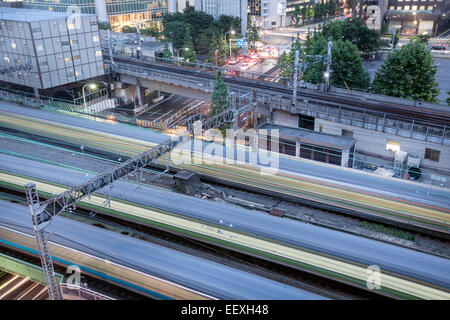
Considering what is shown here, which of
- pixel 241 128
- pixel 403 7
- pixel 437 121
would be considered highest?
pixel 403 7

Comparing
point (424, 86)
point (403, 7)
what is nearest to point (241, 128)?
point (424, 86)

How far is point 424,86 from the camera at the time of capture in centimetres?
3130

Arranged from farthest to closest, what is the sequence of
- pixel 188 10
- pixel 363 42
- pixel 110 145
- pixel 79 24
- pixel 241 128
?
pixel 188 10 → pixel 363 42 → pixel 79 24 → pixel 241 128 → pixel 110 145

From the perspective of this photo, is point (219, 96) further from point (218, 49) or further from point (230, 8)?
point (230, 8)

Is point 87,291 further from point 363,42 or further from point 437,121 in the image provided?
point 363,42

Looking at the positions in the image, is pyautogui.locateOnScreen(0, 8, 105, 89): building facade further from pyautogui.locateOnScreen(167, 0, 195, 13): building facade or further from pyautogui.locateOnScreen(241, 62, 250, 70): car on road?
pyautogui.locateOnScreen(167, 0, 195, 13): building facade

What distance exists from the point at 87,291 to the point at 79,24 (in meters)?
30.8

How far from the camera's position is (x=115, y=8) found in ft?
247

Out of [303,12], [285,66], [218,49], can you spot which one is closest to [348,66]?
[285,66]

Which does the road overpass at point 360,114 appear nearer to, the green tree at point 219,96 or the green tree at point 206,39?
the green tree at point 219,96

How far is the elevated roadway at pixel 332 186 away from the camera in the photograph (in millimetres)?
18578

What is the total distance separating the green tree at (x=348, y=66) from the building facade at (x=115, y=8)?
42.6 meters

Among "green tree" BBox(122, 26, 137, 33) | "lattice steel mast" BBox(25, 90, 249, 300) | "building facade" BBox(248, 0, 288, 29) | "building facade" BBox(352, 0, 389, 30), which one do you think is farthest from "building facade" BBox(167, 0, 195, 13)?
"lattice steel mast" BBox(25, 90, 249, 300)

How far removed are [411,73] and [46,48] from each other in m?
31.5
